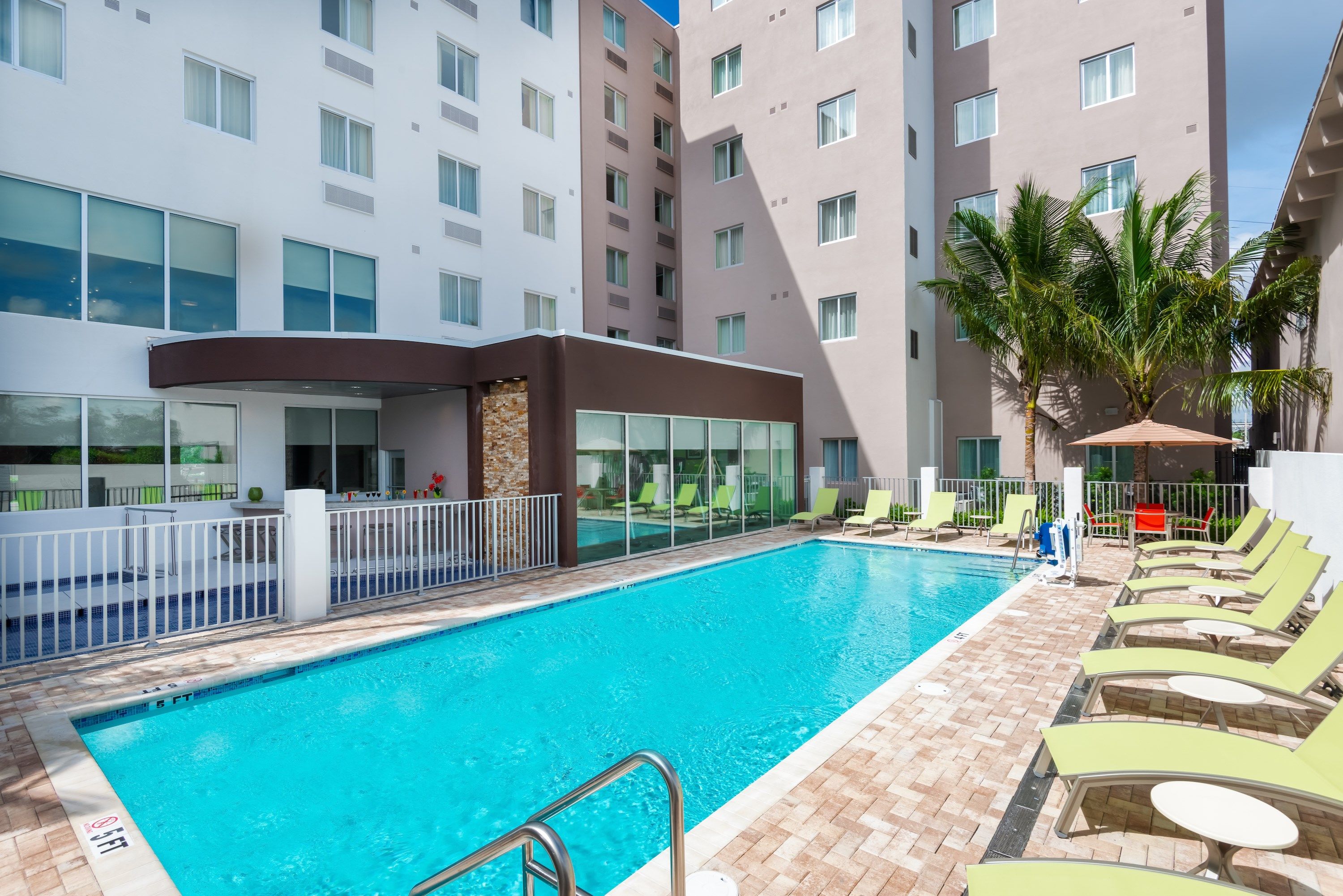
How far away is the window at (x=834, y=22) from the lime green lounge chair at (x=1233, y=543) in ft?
49.8

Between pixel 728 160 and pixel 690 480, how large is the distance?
12220mm

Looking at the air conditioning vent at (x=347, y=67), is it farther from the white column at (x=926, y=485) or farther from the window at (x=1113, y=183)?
the window at (x=1113, y=183)

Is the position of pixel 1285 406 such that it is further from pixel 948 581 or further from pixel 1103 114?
pixel 948 581

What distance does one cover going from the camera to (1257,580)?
21.9 ft

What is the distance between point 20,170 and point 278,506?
6.20 m

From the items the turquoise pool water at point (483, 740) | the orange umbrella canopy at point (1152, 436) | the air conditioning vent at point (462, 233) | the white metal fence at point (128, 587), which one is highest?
the air conditioning vent at point (462, 233)

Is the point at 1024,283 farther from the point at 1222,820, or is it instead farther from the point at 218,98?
the point at 218,98

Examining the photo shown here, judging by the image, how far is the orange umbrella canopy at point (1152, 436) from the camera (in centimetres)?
1207

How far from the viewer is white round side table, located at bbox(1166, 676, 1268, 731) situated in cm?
398

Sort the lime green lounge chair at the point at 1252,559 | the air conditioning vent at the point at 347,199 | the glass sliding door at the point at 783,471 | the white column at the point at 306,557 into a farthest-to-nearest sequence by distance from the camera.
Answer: the glass sliding door at the point at 783,471
the air conditioning vent at the point at 347,199
the white column at the point at 306,557
the lime green lounge chair at the point at 1252,559

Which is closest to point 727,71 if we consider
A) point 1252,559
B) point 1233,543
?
point 1233,543

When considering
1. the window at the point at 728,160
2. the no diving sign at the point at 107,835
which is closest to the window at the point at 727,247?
the window at the point at 728,160

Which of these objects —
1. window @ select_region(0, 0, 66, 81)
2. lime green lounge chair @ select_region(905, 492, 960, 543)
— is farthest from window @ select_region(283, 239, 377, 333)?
lime green lounge chair @ select_region(905, 492, 960, 543)

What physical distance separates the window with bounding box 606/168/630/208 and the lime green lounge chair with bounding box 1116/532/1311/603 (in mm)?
19097
